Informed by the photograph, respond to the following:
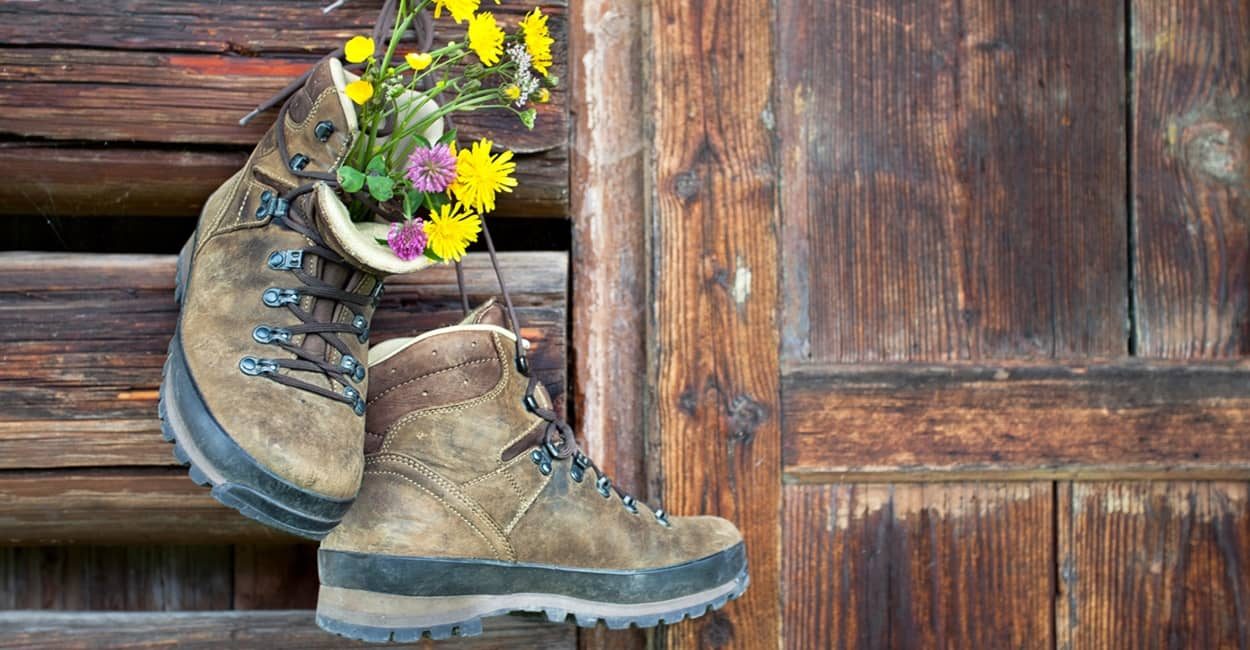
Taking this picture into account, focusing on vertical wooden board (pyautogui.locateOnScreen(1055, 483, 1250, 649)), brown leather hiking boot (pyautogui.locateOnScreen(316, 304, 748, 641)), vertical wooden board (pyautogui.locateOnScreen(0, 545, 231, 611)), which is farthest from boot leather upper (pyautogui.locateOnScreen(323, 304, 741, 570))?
vertical wooden board (pyautogui.locateOnScreen(1055, 483, 1250, 649))

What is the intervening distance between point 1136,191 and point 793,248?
511 millimetres

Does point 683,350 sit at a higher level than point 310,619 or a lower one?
higher

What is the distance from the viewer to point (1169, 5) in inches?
53.1

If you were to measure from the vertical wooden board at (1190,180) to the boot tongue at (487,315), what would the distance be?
917 mm

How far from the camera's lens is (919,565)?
1.29 m

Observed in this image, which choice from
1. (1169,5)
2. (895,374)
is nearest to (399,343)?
(895,374)

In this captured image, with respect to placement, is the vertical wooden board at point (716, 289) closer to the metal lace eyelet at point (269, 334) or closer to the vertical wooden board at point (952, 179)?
the vertical wooden board at point (952, 179)

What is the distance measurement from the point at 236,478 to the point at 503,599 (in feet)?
1.11

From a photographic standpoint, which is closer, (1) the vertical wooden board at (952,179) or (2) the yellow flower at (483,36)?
(2) the yellow flower at (483,36)

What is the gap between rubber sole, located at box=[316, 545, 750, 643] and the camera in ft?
3.28

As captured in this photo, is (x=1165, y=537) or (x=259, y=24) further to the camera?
(x=1165, y=537)

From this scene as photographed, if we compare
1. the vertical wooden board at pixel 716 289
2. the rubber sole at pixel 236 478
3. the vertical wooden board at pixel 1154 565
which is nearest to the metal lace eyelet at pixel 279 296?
the rubber sole at pixel 236 478

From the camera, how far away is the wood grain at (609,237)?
127 centimetres

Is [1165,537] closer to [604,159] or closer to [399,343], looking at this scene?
[604,159]
